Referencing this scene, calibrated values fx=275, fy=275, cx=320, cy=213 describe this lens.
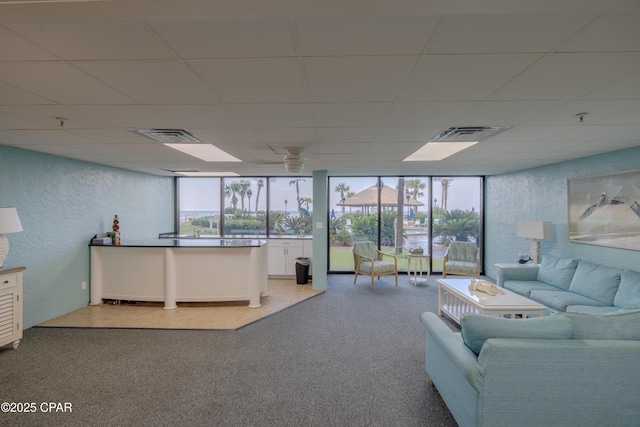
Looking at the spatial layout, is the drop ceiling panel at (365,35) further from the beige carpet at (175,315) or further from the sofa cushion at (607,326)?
the beige carpet at (175,315)

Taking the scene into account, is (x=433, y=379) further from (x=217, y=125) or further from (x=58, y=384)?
(x=58, y=384)

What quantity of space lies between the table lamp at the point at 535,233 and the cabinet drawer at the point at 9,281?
23.4 feet

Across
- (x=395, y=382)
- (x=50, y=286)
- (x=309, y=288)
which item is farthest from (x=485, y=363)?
(x=50, y=286)

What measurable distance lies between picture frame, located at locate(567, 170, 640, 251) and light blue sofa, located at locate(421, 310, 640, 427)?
2.57 metres

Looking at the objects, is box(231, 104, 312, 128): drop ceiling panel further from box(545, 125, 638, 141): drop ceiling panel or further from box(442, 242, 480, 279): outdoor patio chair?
box(442, 242, 480, 279): outdoor patio chair

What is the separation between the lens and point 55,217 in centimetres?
393

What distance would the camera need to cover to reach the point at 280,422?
1.99 meters

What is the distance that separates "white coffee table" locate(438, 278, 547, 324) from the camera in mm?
2988

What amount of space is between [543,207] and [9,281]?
763cm

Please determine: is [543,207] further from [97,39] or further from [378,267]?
[97,39]

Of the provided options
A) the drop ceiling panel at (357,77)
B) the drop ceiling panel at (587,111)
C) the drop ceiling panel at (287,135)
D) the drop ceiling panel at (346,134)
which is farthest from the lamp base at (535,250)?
the drop ceiling panel at (357,77)

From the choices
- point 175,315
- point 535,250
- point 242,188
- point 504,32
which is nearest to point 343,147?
point 504,32

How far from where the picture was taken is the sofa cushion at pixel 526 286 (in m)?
3.84

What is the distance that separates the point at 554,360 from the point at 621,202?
3.25 meters
